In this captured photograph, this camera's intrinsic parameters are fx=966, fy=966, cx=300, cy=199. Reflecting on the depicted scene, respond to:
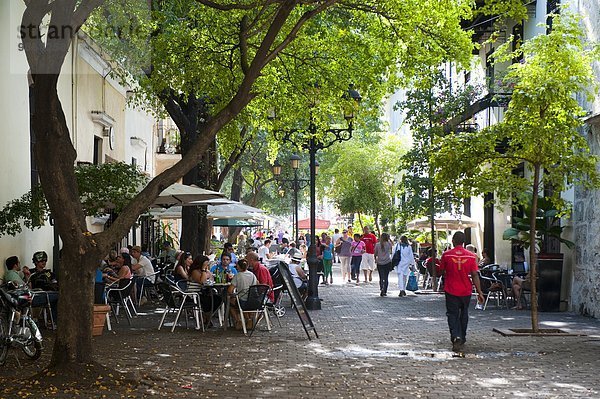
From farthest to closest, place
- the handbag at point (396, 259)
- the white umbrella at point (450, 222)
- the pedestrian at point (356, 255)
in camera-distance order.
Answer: the pedestrian at point (356, 255) → the white umbrella at point (450, 222) → the handbag at point (396, 259)

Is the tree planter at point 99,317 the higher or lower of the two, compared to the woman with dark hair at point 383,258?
lower

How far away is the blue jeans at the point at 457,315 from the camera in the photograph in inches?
531

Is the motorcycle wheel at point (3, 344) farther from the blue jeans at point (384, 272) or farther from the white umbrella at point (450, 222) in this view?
the white umbrella at point (450, 222)

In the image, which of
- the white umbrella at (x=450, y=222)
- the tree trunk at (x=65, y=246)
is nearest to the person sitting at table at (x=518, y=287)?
the white umbrella at (x=450, y=222)

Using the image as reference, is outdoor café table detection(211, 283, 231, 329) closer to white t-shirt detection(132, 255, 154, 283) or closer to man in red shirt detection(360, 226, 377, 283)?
white t-shirt detection(132, 255, 154, 283)

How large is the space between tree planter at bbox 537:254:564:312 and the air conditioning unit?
11243 mm

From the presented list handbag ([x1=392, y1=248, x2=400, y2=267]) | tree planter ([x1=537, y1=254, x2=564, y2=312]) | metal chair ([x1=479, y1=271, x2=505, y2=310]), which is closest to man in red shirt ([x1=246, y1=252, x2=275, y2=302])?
metal chair ([x1=479, y1=271, x2=505, y2=310])

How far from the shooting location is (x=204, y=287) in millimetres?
16109

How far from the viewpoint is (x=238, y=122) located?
22531 millimetres

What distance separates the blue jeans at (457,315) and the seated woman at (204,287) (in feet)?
14.0

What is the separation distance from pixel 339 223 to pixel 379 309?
6159 centimetres

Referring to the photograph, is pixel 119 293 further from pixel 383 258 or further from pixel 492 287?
pixel 383 258

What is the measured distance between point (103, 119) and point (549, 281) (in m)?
11.7

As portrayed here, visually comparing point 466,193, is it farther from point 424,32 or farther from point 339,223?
point 339,223
